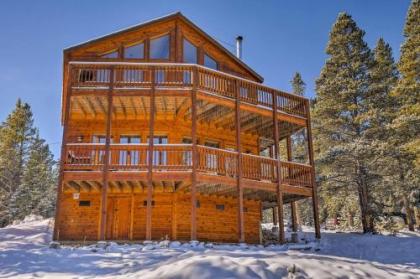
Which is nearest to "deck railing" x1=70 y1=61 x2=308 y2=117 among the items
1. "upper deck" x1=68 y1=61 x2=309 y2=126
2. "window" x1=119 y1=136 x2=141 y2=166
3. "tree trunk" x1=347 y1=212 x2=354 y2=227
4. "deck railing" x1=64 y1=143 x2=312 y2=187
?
"upper deck" x1=68 y1=61 x2=309 y2=126

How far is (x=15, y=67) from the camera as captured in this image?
2439 centimetres

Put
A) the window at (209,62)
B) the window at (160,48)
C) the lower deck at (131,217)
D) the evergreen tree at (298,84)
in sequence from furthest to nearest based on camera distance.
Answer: the evergreen tree at (298,84) → the window at (209,62) → the window at (160,48) → the lower deck at (131,217)

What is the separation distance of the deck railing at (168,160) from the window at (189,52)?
16.5ft

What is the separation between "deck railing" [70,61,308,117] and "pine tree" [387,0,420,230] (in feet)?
26.5

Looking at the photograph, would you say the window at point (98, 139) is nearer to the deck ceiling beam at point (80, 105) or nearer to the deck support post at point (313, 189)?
the deck ceiling beam at point (80, 105)

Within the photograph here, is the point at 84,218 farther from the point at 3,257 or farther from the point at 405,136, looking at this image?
the point at 405,136

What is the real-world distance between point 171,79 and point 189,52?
2246 mm

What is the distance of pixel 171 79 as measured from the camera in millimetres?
17453

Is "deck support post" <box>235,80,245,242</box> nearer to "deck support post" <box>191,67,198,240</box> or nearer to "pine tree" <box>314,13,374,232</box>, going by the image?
"deck support post" <box>191,67,198,240</box>

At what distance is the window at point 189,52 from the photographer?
739 inches

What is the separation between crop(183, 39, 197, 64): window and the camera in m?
18.8

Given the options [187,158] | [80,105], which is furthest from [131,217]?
[80,105]

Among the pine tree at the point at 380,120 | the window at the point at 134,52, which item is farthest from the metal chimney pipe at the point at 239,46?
the pine tree at the point at 380,120

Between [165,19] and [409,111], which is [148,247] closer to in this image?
[165,19]
